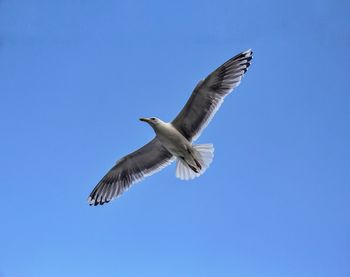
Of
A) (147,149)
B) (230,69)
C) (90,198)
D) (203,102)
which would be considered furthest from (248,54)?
(90,198)

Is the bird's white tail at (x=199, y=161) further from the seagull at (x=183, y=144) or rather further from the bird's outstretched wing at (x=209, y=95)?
the bird's outstretched wing at (x=209, y=95)

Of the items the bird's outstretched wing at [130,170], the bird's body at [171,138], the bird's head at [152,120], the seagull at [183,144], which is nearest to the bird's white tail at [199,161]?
the seagull at [183,144]

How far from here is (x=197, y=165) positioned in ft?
16.2

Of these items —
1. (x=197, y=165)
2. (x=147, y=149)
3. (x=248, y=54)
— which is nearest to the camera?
(x=248, y=54)

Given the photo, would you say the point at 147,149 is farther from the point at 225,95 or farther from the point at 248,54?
the point at 248,54

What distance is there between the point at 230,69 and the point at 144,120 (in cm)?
100

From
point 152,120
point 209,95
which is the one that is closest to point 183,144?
point 152,120

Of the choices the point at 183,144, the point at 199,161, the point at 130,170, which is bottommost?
the point at 199,161

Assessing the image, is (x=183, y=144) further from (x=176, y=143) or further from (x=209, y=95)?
(x=209, y=95)

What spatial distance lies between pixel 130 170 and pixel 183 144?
936 millimetres

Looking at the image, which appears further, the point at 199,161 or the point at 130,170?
the point at 130,170

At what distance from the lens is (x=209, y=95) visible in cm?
476

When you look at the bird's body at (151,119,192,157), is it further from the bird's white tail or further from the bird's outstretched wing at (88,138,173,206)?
the bird's outstretched wing at (88,138,173,206)

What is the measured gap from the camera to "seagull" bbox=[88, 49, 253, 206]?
4660 mm
